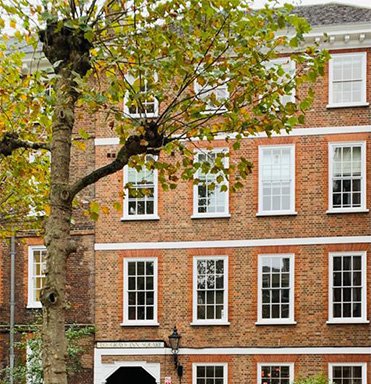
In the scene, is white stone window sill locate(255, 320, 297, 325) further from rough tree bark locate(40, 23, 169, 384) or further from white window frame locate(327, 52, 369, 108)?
rough tree bark locate(40, 23, 169, 384)

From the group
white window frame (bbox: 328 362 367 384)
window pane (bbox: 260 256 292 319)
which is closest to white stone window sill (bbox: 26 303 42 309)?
A: window pane (bbox: 260 256 292 319)

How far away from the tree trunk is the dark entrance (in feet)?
59.1

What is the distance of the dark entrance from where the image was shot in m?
29.2

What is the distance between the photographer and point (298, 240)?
27234 millimetres

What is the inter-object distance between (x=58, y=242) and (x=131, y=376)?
63.1ft

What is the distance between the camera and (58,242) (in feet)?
37.9

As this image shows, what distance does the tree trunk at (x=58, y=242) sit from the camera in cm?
1125

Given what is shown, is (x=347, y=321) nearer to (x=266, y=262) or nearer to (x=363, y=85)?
(x=266, y=262)

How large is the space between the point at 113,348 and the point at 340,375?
A: 21.9ft

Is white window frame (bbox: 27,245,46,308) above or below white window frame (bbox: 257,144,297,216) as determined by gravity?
below

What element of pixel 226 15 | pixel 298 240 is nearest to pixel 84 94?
pixel 226 15

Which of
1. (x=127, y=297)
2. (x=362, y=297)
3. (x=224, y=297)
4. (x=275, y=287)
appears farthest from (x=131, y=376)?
(x=362, y=297)

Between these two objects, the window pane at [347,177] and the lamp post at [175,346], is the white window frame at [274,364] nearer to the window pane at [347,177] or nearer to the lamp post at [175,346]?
the lamp post at [175,346]

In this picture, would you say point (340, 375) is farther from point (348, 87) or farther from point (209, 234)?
point (348, 87)
